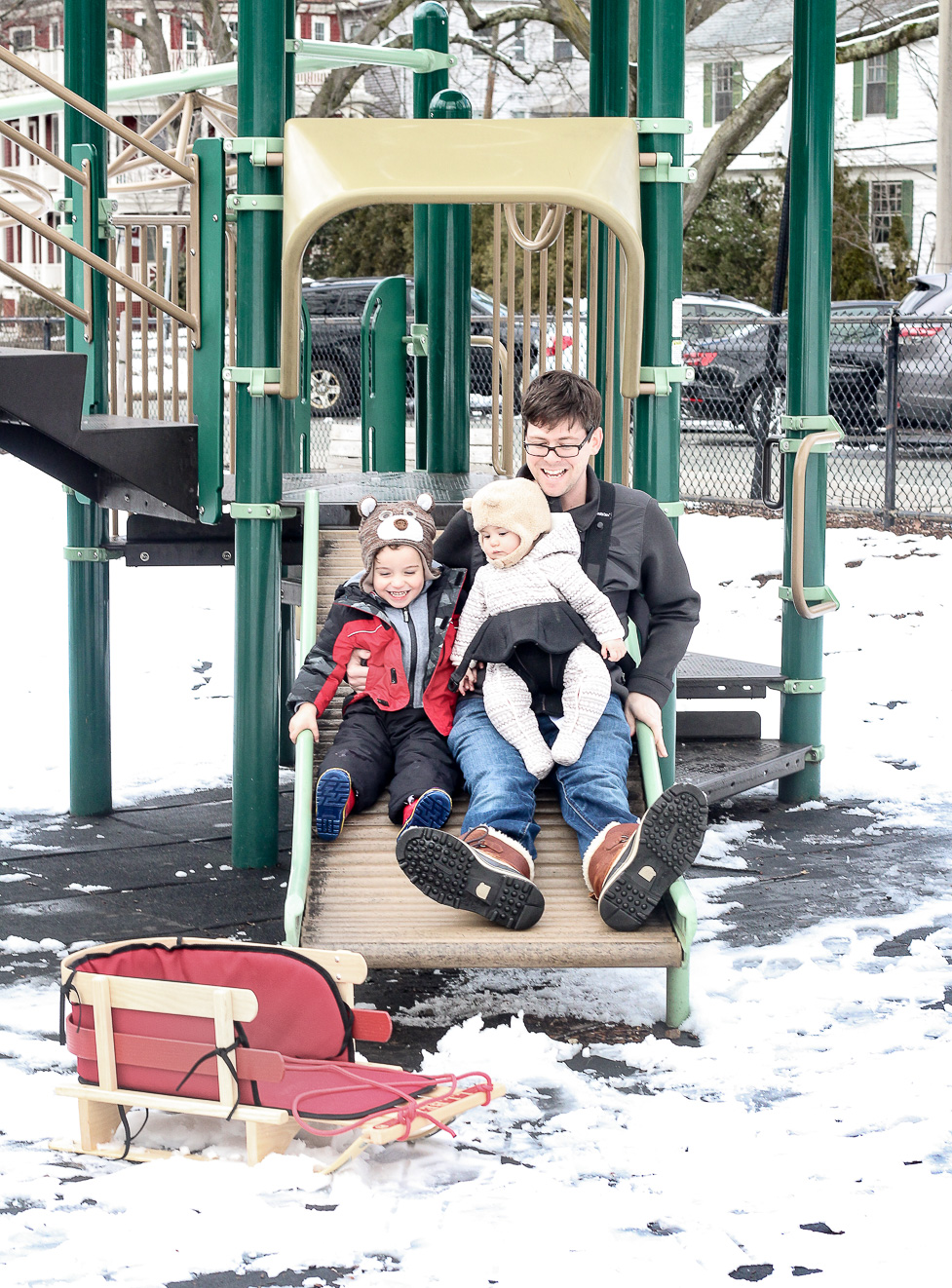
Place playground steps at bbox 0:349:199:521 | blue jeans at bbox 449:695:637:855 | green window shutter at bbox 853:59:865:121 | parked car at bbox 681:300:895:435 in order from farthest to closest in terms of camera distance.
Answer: green window shutter at bbox 853:59:865:121 < parked car at bbox 681:300:895:435 < playground steps at bbox 0:349:199:521 < blue jeans at bbox 449:695:637:855

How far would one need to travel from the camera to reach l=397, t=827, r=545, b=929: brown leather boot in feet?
13.2

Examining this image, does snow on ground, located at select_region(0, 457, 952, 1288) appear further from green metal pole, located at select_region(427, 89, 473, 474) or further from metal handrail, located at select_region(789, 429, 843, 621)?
green metal pole, located at select_region(427, 89, 473, 474)

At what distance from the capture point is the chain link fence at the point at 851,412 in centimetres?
1245

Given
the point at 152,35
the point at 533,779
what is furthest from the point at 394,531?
the point at 152,35

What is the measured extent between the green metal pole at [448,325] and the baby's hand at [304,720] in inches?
128

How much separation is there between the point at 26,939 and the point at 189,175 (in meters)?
2.64

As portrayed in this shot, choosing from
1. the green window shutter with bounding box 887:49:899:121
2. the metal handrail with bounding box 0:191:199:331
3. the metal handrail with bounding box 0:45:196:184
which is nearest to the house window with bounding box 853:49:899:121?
the green window shutter with bounding box 887:49:899:121

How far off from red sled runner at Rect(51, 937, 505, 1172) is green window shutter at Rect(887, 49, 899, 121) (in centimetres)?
3827

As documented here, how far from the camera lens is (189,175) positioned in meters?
5.58

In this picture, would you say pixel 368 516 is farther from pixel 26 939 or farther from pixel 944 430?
pixel 944 430

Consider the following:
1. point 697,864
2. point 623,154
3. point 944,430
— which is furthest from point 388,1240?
point 944,430

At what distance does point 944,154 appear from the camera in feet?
49.7

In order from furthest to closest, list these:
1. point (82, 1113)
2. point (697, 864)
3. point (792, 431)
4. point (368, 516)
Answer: point (792, 431) < point (697, 864) < point (368, 516) < point (82, 1113)

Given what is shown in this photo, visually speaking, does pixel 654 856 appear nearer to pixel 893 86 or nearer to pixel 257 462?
pixel 257 462
